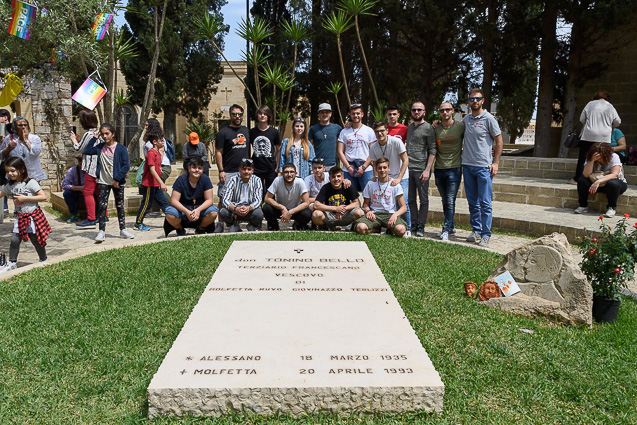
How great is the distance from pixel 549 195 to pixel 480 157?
3721 millimetres

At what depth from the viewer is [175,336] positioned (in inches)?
139

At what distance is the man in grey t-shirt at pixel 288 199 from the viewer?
7008 mm

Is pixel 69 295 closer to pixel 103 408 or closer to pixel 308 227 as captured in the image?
pixel 103 408

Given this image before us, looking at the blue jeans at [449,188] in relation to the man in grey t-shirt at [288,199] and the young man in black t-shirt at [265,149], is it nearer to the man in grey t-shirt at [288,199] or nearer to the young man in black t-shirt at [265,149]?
the man in grey t-shirt at [288,199]

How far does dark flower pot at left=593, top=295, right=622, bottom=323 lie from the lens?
4074 millimetres

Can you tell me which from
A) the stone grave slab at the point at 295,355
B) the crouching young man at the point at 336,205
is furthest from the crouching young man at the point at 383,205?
the stone grave slab at the point at 295,355

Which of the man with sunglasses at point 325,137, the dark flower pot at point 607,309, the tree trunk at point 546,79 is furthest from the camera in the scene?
the tree trunk at point 546,79

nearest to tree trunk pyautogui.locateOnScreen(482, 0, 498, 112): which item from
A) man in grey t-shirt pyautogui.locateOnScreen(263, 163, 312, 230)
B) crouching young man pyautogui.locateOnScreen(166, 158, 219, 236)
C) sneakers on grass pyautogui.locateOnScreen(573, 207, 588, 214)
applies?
sneakers on grass pyautogui.locateOnScreen(573, 207, 588, 214)

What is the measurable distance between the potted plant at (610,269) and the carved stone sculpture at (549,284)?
0.65 ft

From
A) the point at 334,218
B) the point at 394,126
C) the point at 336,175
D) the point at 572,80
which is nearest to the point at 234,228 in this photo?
the point at 334,218

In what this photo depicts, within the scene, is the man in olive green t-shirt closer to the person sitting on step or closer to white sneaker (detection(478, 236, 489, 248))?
white sneaker (detection(478, 236, 489, 248))

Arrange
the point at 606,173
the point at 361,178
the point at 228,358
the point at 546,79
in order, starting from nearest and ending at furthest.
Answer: the point at 228,358 → the point at 361,178 → the point at 606,173 → the point at 546,79

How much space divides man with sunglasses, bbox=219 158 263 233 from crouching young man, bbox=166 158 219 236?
199 millimetres

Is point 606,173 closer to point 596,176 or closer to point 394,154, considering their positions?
point 596,176
